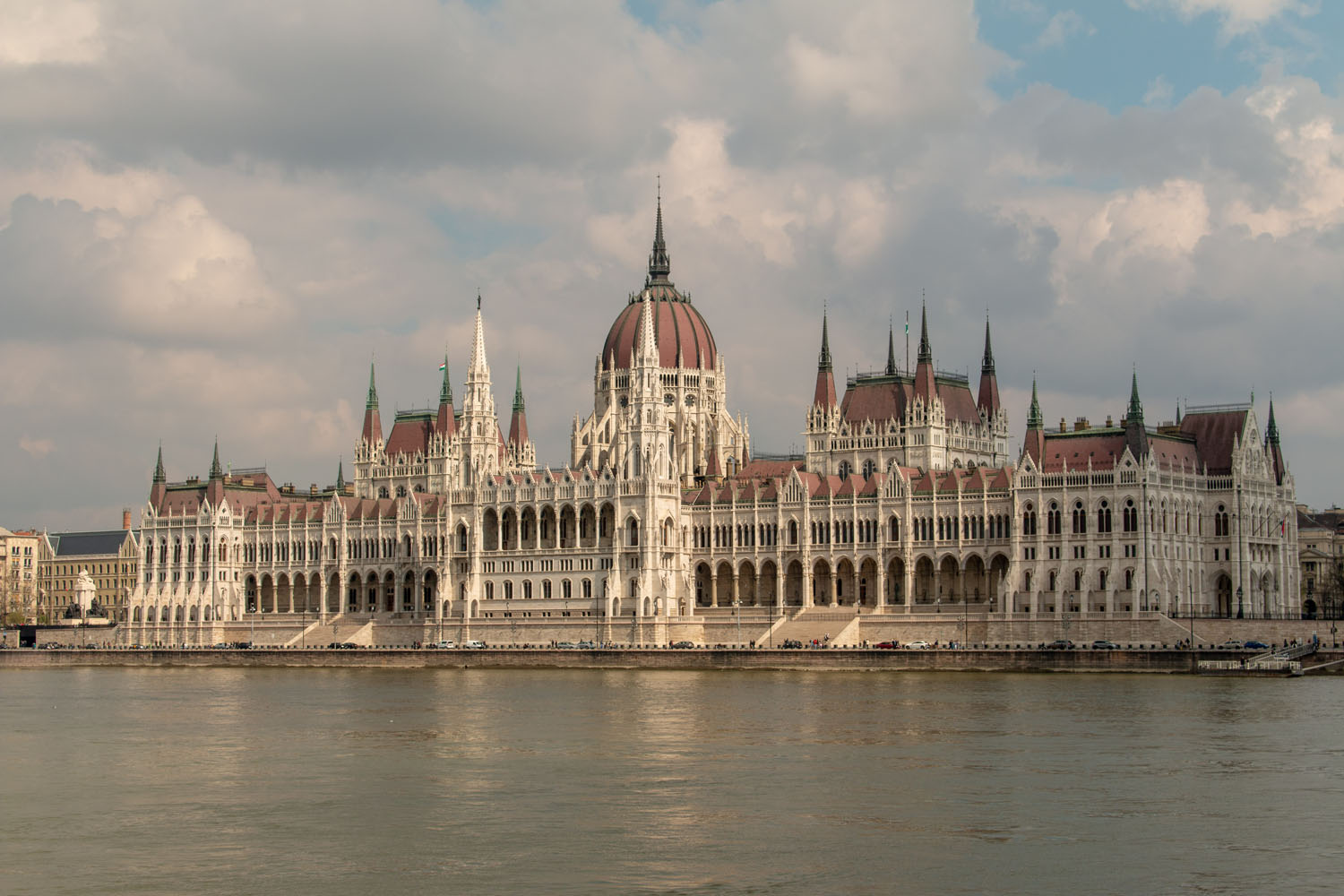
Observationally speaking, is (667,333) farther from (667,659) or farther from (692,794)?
(692,794)

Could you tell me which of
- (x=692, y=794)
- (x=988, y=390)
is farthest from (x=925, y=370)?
(x=692, y=794)

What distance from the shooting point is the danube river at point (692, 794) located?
46688 millimetres

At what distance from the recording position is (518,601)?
14900 centimetres

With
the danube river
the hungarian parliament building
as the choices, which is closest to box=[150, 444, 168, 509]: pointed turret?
the hungarian parliament building

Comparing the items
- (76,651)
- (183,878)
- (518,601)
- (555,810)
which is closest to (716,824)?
(555,810)

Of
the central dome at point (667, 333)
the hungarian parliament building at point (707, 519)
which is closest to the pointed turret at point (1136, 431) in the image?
the hungarian parliament building at point (707, 519)

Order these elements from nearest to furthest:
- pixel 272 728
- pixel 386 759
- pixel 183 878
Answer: pixel 183 878 → pixel 386 759 → pixel 272 728

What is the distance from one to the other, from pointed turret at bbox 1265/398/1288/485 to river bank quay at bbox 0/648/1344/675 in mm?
26818

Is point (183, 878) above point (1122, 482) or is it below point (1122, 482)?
below

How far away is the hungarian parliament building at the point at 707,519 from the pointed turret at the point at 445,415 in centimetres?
22

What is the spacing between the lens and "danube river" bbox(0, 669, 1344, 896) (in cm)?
4669

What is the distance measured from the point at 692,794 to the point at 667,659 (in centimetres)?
6911

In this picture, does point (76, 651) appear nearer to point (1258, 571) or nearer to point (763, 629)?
point (763, 629)

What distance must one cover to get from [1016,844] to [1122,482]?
7909 centimetres
